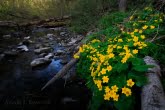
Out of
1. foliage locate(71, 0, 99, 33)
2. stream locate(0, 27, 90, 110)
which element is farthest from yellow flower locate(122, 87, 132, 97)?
foliage locate(71, 0, 99, 33)

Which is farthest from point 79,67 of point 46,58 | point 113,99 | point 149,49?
point 46,58

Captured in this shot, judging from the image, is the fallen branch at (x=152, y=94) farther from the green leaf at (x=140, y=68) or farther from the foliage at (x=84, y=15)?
the foliage at (x=84, y=15)

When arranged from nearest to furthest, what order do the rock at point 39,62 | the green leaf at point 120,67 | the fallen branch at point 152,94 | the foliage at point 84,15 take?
the fallen branch at point 152,94 < the green leaf at point 120,67 < the rock at point 39,62 < the foliage at point 84,15

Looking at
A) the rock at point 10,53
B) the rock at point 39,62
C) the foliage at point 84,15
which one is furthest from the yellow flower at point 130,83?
the foliage at point 84,15

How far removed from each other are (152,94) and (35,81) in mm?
3230

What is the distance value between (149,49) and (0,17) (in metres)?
8.71

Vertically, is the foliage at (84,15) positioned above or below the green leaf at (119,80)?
below

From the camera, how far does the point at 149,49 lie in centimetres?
387

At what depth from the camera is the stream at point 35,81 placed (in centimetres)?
423

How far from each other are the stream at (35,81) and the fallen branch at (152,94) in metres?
A: 1.50

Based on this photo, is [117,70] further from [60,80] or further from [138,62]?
[60,80]

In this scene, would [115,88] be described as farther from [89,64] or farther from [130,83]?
[89,64]

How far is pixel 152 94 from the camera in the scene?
2719 millimetres

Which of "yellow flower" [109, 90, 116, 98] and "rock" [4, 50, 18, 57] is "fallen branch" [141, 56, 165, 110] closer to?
"yellow flower" [109, 90, 116, 98]
